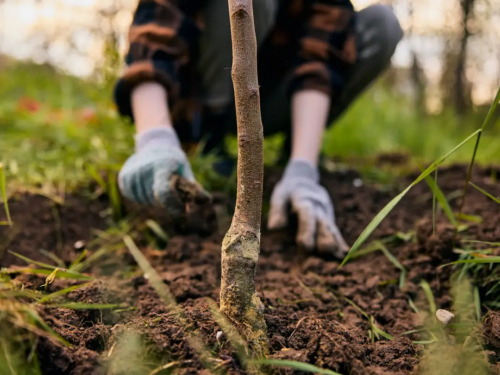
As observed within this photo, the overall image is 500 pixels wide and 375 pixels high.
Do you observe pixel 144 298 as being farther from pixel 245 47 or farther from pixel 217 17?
pixel 217 17

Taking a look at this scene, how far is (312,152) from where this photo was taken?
1.68 m

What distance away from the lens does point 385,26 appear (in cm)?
195

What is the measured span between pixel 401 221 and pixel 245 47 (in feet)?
3.44

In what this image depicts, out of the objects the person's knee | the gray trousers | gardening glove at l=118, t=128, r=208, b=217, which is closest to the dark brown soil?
gardening glove at l=118, t=128, r=208, b=217

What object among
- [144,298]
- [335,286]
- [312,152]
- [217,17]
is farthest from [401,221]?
[217,17]

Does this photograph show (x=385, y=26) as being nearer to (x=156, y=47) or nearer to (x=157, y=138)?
(x=156, y=47)

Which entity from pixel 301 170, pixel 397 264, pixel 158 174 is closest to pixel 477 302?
pixel 397 264

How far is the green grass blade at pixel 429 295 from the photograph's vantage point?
1021 millimetres

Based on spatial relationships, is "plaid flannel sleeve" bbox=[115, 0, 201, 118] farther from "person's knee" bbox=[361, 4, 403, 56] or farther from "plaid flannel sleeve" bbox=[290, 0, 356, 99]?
"person's knee" bbox=[361, 4, 403, 56]

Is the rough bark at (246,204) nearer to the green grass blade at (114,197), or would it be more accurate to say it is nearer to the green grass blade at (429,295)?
the green grass blade at (429,295)

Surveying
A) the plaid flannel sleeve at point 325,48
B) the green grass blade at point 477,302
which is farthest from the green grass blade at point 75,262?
the plaid flannel sleeve at point 325,48

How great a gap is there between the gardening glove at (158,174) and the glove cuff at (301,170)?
42cm

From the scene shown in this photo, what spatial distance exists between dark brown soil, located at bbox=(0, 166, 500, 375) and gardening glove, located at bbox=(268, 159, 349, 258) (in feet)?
0.20

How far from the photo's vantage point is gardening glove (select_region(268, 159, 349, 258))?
132cm
